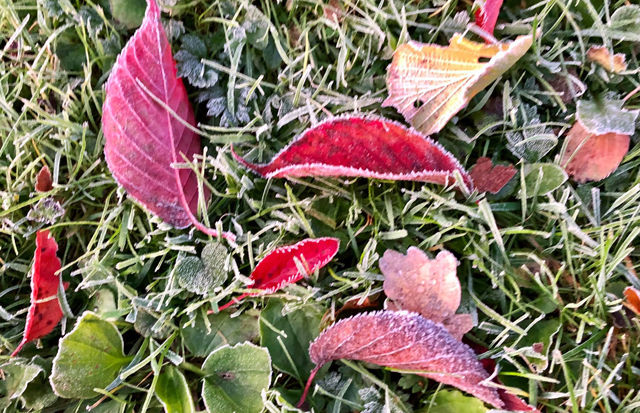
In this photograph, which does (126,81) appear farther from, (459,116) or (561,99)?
(561,99)

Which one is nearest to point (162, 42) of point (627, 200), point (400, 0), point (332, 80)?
point (332, 80)

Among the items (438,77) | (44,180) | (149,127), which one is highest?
(438,77)

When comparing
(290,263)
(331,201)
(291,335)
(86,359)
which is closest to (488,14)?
(331,201)

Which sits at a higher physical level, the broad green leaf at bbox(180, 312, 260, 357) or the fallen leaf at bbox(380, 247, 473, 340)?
the fallen leaf at bbox(380, 247, 473, 340)

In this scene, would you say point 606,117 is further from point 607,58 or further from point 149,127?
point 149,127

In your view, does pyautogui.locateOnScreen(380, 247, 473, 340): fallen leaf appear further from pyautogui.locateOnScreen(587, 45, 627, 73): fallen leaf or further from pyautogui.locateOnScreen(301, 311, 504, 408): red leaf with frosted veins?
pyautogui.locateOnScreen(587, 45, 627, 73): fallen leaf

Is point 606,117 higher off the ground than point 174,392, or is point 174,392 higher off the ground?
point 606,117

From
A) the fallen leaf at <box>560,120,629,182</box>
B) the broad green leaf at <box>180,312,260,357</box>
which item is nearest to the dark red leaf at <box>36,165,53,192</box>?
the broad green leaf at <box>180,312,260,357</box>
